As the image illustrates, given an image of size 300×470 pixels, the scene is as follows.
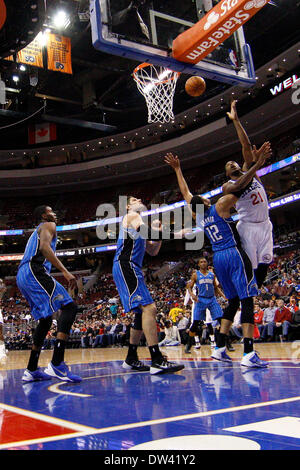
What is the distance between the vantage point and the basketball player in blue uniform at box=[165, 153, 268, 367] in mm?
4406

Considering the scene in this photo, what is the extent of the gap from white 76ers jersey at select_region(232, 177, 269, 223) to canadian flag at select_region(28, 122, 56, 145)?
90.5ft

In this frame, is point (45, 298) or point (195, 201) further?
point (195, 201)

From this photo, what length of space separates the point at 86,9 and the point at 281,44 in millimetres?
13845

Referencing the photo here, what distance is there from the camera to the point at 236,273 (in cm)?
452

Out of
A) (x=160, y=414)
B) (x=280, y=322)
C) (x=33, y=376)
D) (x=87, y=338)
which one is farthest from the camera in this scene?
(x=87, y=338)

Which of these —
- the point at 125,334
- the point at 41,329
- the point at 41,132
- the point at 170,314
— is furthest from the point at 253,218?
the point at 41,132

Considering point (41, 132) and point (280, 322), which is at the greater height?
point (41, 132)

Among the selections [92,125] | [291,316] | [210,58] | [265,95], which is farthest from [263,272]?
[92,125]

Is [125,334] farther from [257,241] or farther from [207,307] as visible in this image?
[257,241]

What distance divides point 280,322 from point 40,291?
26.7ft

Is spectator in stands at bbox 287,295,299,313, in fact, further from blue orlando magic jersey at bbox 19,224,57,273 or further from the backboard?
blue orlando magic jersey at bbox 19,224,57,273

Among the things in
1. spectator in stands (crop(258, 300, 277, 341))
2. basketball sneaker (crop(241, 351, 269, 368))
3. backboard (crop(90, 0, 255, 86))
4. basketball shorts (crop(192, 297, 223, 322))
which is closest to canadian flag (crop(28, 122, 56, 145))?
spectator in stands (crop(258, 300, 277, 341))

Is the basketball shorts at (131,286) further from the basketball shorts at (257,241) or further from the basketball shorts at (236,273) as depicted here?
the basketball shorts at (257,241)

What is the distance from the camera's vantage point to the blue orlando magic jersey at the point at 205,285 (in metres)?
7.46
